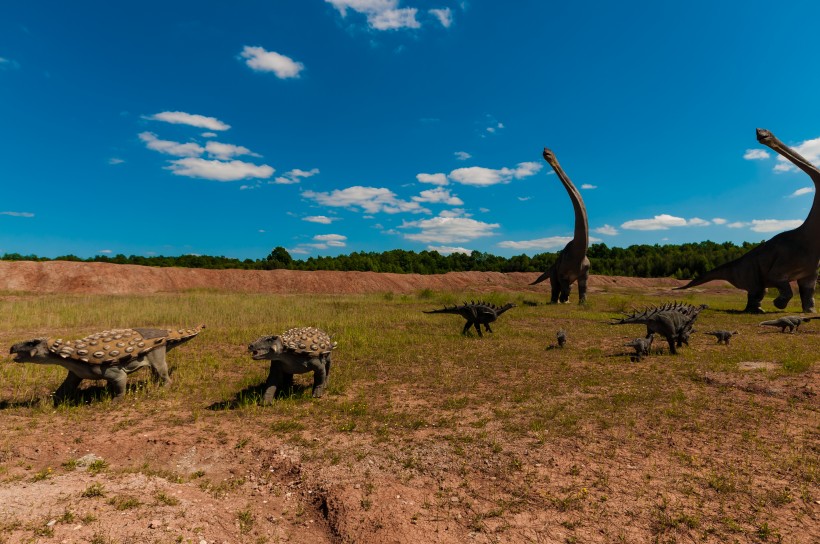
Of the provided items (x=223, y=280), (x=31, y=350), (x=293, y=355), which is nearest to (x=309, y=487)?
(x=293, y=355)

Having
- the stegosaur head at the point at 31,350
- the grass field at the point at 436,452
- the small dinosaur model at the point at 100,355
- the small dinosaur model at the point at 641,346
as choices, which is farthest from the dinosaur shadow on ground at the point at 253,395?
the small dinosaur model at the point at 641,346

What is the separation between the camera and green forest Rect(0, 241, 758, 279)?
5894cm

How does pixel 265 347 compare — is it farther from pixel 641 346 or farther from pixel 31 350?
pixel 641 346

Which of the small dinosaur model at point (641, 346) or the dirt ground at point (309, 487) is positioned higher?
the small dinosaur model at point (641, 346)

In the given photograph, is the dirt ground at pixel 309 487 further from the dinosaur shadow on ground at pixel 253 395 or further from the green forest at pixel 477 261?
the green forest at pixel 477 261

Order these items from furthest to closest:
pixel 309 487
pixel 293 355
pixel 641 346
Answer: pixel 641 346, pixel 293 355, pixel 309 487

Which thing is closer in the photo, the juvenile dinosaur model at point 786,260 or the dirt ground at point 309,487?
the dirt ground at point 309,487

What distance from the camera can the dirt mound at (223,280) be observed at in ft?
117

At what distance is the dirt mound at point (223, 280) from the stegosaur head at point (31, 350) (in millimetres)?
34302

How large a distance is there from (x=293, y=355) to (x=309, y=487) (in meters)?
2.78

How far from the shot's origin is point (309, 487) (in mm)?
4207

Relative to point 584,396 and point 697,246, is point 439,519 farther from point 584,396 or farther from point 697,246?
point 697,246

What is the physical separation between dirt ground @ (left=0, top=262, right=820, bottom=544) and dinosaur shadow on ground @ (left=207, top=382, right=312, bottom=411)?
30 cm

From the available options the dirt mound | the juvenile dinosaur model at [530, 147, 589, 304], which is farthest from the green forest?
the juvenile dinosaur model at [530, 147, 589, 304]
